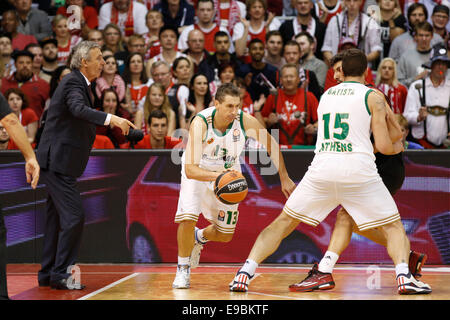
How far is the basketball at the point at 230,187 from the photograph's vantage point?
20.9 feet

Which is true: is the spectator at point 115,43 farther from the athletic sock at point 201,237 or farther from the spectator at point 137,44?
the athletic sock at point 201,237

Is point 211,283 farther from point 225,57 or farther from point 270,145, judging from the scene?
point 225,57

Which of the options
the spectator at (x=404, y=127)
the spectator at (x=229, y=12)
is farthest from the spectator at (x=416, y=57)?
the spectator at (x=229, y=12)

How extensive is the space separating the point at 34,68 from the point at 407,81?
19.5 feet

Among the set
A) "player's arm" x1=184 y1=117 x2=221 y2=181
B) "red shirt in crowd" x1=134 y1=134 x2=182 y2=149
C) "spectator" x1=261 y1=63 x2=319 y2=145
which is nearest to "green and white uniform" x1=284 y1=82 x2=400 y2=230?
"player's arm" x1=184 y1=117 x2=221 y2=181

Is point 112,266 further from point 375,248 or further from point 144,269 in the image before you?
point 375,248

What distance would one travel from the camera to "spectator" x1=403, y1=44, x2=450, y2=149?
10.2 meters

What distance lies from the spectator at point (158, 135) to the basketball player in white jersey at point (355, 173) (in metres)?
3.36

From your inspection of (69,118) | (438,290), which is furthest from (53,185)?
(438,290)

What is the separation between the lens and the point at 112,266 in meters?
8.73

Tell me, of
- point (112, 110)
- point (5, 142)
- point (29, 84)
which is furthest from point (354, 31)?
point (5, 142)

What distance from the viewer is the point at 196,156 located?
663 cm

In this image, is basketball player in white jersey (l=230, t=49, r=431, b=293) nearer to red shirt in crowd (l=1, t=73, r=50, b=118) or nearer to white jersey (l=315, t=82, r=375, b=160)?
white jersey (l=315, t=82, r=375, b=160)

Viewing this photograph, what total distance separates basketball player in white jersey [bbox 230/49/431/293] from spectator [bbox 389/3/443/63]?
536cm
